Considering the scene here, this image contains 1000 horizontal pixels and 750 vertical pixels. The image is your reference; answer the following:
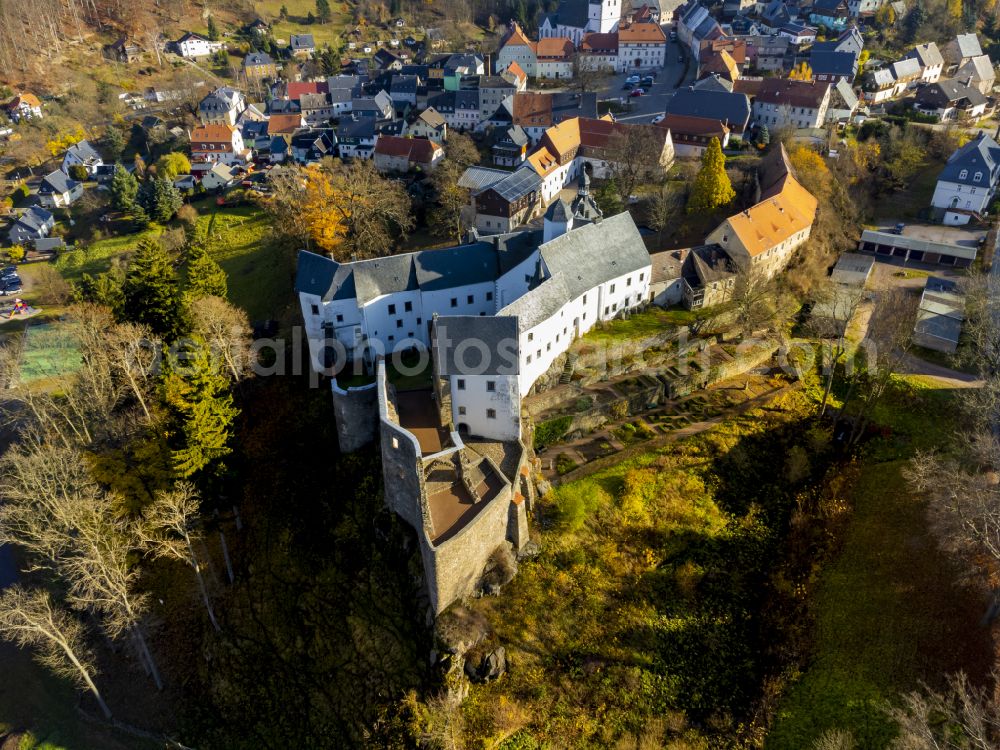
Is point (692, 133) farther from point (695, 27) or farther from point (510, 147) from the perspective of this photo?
point (695, 27)

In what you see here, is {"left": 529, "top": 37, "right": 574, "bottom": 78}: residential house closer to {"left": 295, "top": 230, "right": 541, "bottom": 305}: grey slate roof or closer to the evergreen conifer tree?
{"left": 295, "top": 230, "right": 541, "bottom": 305}: grey slate roof

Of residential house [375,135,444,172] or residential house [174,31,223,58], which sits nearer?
residential house [375,135,444,172]

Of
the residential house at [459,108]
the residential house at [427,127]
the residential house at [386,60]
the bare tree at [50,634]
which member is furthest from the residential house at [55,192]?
the bare tree at [50,634]

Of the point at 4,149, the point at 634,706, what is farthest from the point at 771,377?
the point at 4,149

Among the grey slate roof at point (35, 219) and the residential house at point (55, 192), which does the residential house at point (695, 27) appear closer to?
the grey slate roof at point (35, 219)

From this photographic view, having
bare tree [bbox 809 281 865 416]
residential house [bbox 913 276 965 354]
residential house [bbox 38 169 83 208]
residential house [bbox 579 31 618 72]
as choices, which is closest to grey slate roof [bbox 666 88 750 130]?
bare tree [bbox 809 281 865 416]

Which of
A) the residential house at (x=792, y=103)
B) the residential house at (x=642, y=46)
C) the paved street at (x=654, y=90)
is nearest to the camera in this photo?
the residential house at (x=792, y=103)

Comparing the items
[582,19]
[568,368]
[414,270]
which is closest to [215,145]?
[582,19]
